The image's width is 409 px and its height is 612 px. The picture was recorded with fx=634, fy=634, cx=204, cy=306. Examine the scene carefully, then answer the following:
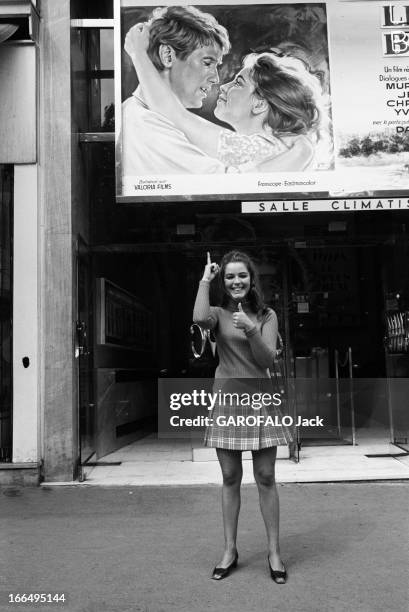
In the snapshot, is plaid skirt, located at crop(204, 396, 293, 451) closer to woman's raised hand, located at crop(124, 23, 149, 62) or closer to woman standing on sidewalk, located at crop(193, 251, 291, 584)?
woman standing on sidewalk, located at crop(193, 251, 291, 584)

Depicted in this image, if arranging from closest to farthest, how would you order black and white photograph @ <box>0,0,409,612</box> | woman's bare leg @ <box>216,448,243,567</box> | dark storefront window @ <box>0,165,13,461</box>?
woman's bare leg @ <box>216,448,243,567</box> → black and white photograph @ <box>0,0,409,612</box> → dark storefront window @ <box>0,165,13,461</box>

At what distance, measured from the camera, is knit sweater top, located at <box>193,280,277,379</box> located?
3695 millimetres

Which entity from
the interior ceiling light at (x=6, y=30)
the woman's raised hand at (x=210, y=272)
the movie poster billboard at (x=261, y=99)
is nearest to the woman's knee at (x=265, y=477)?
the woman's raised hand at (x=210, y=272)

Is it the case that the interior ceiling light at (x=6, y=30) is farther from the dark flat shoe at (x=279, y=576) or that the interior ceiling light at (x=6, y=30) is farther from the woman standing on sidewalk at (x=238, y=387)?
the dark flat shoe at (x=279, y=576)

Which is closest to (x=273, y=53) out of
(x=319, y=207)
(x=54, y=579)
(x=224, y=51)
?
(x=224, y=51)

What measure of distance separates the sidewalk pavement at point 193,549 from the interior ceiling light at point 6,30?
453 centimetres

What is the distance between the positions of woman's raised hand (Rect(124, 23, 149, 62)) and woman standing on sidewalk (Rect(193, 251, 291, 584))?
13.4 feet

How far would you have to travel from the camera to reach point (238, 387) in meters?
3.74

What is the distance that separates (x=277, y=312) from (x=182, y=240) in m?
1.60

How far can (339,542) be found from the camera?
445 centimetres

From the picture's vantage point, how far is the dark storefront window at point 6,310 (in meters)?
6.34

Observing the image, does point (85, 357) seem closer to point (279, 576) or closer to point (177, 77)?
point (177, 77)

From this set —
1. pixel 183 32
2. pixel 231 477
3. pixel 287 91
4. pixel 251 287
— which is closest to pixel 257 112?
pixel 287 91

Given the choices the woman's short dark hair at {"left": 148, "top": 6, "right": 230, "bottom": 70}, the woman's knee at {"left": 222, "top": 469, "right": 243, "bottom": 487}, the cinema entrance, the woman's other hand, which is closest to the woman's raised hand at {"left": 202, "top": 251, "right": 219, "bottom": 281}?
the woman's other hand
